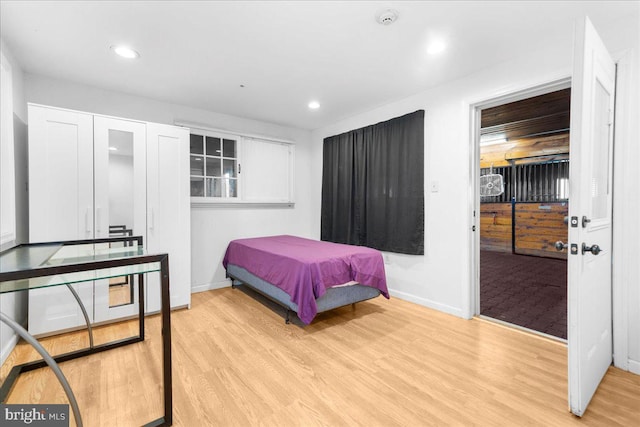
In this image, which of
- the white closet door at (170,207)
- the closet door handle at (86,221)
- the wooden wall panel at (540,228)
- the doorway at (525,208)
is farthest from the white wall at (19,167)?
the wooden wall panel at (540,228)

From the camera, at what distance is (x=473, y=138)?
2914 millimetres

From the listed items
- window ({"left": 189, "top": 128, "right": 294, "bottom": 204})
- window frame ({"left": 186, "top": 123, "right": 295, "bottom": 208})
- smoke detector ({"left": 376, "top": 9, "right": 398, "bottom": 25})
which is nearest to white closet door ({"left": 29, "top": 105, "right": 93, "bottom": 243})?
window frame ({"left": 186, "top": 123, "right": 295, "bottom": 208})

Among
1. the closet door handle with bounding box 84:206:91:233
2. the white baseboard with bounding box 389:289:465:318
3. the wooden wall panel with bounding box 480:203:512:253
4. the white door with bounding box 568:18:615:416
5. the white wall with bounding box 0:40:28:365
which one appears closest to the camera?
the white door with bounding box 568:18:615:416

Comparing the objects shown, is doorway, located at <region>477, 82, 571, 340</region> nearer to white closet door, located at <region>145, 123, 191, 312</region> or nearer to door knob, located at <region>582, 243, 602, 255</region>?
door knob, located at <region>582, 243, 602, 255</region>

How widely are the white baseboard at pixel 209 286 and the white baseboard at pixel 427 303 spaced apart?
7.46 feet

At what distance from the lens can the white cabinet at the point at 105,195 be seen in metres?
2.52

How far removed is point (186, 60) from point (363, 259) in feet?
8.19

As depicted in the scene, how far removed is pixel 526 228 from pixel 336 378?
21.8 ft

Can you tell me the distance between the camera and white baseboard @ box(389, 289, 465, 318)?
299 centimetres

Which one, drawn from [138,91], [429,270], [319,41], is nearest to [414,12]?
[319,41]

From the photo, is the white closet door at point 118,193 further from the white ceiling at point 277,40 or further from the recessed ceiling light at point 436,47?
the recessed ceiling light at point 436,47

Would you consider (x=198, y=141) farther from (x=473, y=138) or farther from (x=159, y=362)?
(x=473, y=138)

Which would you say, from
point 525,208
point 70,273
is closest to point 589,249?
point 70,273

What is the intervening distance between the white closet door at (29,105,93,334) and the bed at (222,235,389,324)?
1.60 meters
